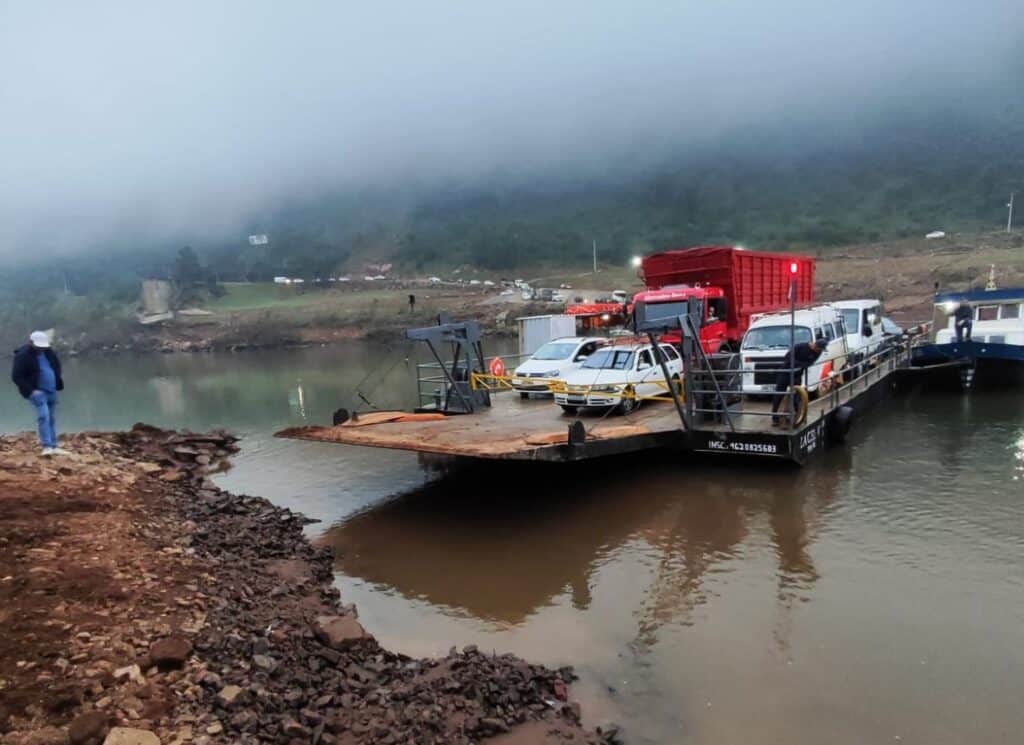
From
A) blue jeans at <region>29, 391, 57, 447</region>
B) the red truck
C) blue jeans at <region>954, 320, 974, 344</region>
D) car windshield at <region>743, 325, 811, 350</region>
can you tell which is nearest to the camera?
blue jeans at <region>29, 391, 57, 447</region>

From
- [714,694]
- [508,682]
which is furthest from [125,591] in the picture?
[714,694]

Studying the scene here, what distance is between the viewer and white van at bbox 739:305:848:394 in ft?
44.4

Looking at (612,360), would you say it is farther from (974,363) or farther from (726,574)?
(974,363)

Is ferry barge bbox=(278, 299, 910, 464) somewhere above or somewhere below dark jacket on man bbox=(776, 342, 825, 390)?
below

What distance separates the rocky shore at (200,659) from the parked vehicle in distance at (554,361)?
8516mm

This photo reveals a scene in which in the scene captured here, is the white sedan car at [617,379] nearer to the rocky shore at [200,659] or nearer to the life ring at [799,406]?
the life ring at [799,406]

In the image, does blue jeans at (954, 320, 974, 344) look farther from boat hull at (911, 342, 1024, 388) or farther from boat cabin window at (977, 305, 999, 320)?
boat cabin window at (977, 305, 999, 320)

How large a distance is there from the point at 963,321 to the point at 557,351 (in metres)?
12.0

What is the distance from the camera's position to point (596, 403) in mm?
13344

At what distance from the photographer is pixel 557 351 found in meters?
17.8

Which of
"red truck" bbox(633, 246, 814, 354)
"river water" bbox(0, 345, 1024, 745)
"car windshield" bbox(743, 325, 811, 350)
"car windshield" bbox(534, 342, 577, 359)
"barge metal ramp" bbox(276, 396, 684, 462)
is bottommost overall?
"river water" bbox(0, 345, 1024, 745)

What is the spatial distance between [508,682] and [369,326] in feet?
211

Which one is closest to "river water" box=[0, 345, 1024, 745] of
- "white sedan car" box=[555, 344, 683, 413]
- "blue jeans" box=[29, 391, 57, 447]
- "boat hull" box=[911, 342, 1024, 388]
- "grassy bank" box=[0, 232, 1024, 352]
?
"white sedan car" box=[555, 344, 683, 413]

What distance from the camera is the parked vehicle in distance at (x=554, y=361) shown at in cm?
1641
